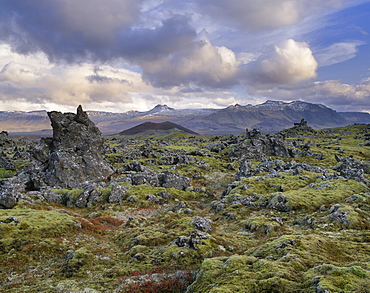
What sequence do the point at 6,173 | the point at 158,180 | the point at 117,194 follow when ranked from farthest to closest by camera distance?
the point at 6,173 → the point at 158,180 → the point at 117,194

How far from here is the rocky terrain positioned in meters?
16.0

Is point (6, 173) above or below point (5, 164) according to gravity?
below

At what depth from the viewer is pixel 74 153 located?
194ft

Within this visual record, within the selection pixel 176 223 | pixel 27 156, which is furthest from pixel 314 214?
pixel 27 156

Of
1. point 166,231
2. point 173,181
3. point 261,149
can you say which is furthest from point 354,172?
point 261,149

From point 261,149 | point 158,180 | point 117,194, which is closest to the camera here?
point 117,194

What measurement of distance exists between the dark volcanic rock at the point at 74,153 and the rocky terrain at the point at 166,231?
0.86ft

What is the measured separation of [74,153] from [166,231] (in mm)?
40739

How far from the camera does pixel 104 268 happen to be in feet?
67.1

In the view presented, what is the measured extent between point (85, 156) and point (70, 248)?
38.9 meters

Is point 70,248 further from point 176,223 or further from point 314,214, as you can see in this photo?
point 314,214

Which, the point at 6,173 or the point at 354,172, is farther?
the point at 6,173

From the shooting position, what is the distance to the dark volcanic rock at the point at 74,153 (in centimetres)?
5553

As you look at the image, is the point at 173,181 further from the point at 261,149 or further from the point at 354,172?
the point at 261,149
